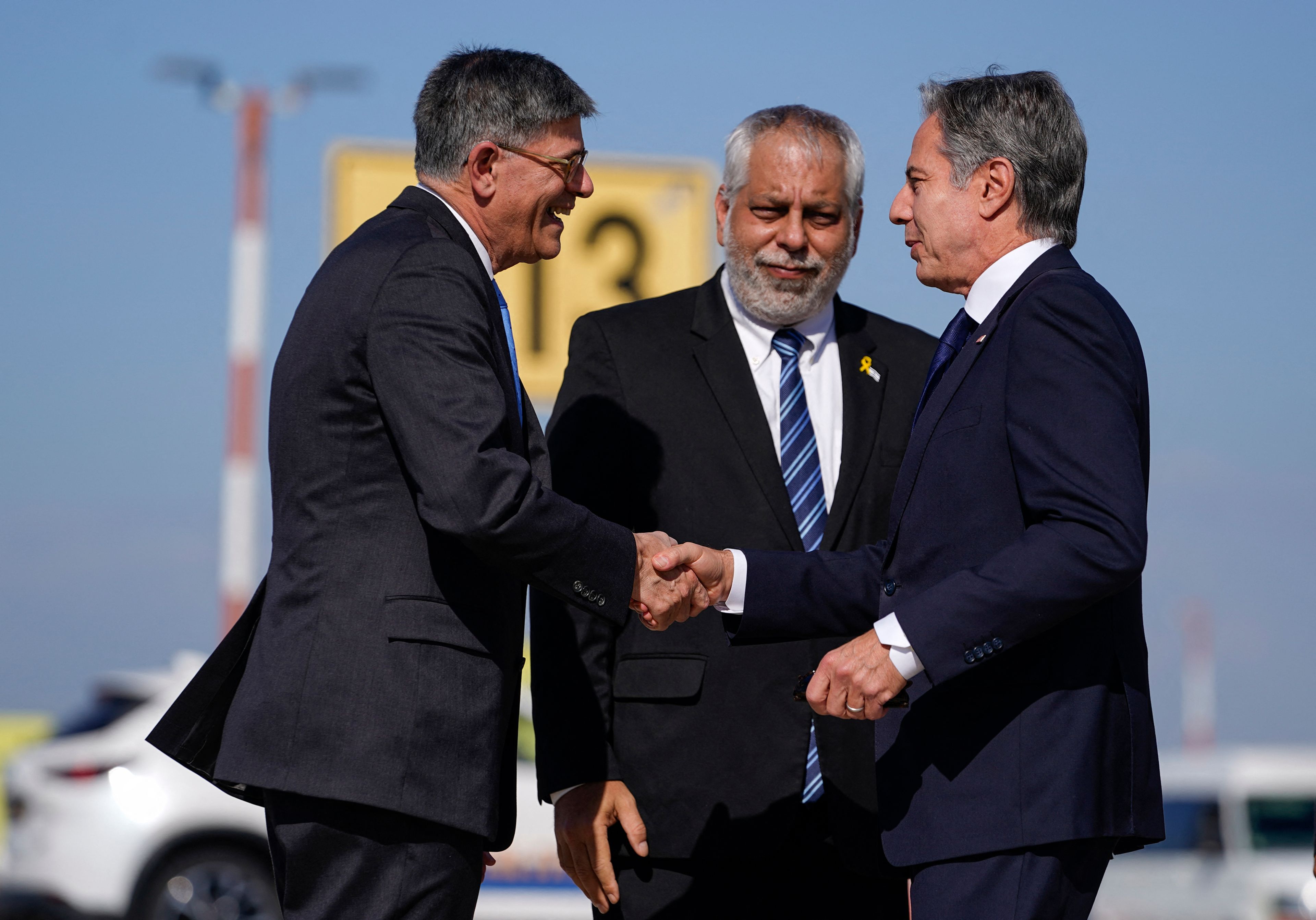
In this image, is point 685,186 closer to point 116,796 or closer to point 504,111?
point 116,796

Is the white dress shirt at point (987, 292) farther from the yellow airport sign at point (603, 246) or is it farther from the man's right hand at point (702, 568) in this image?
the yellow airport sign at point (603, 246)

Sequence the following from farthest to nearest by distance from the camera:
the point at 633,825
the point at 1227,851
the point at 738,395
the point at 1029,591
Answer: the point at 1227,851 → the point at 738,395 → the point at 633,825 → the point at 1029,591

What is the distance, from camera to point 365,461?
109 inches

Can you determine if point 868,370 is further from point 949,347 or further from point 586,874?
point 586,874

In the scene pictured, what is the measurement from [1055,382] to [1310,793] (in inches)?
416

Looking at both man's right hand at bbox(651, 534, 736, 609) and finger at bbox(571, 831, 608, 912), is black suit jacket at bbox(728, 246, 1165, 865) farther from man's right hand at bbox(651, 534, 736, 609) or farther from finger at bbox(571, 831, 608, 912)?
finger at bbox(571, 831, 608, 912)

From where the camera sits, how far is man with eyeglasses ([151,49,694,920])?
2697 millimetres

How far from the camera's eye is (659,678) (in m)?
3.52

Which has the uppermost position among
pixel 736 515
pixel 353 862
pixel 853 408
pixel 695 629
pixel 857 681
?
pixel 853 408

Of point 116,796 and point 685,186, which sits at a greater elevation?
point 685,186

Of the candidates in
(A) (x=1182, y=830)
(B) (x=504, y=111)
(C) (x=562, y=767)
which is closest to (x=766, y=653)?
(C) (x=562, y=767)

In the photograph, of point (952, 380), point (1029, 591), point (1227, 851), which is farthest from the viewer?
point (1227, 851)

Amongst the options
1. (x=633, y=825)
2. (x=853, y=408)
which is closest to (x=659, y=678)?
(x=633, y=825)

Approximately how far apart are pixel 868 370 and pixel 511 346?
1.06 meters
